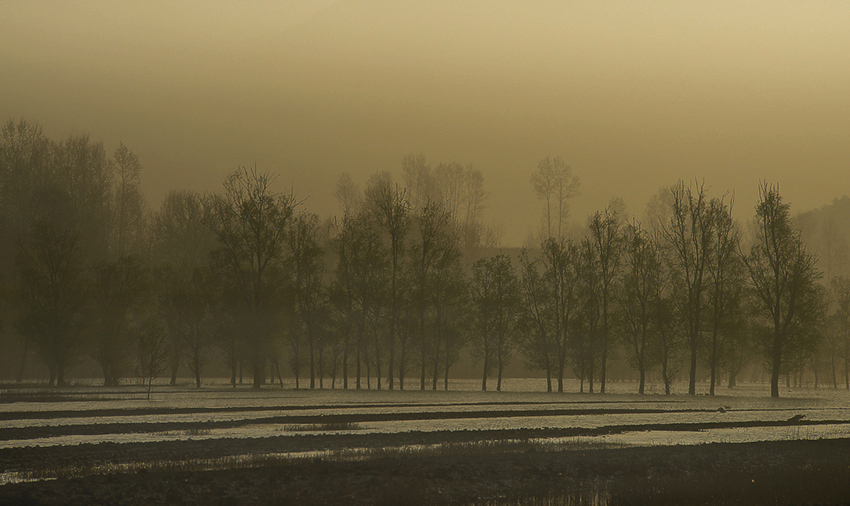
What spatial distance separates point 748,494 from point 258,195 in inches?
2851

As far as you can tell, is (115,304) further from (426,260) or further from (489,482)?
(489,482)

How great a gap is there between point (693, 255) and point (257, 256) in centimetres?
4653

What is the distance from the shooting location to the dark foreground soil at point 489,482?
19.3 metres

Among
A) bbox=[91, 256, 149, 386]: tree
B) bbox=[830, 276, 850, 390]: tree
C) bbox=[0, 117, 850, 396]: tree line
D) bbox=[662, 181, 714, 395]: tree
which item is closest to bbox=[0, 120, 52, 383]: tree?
bbox=[0, 117, 850, 396]: tree line

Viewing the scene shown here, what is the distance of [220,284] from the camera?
88.9 metres

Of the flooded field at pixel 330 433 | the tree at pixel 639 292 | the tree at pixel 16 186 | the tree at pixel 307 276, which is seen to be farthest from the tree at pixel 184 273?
the tree at pixel 639 292

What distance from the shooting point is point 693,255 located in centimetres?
8569

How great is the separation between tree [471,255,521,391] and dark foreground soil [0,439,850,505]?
60.8m

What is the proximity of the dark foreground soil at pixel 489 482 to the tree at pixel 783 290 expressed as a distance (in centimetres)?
5384

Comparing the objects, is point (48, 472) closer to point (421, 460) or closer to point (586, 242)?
point (421, 460)

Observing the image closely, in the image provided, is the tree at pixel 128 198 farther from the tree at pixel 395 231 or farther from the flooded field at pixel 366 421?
the flooded field at pixel 366 421

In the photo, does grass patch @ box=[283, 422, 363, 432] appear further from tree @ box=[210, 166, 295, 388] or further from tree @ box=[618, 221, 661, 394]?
tree @ box=[618, 221, 661, 394]

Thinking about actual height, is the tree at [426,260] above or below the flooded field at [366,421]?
above

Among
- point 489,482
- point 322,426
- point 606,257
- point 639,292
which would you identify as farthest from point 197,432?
point 606,257
